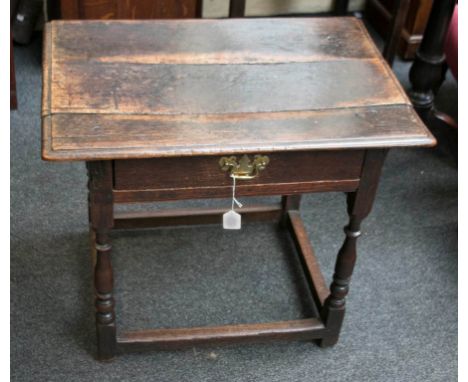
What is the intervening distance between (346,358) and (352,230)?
0.40m

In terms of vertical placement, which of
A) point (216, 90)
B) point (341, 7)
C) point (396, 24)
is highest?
point (216, 90)

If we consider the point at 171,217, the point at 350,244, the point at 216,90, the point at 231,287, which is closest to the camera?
the point at 216,90

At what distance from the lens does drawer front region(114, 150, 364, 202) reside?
1.59m

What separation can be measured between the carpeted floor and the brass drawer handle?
0.60 meters

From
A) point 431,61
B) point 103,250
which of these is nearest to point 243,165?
point 103,250

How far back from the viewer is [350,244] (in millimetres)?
1854

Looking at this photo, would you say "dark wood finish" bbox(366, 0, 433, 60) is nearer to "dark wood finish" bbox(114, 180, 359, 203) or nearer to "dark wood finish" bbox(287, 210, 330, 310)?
"dark wood finish" bbox(287, 210, 330, 310)

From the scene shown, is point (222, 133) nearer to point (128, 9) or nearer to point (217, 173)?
point (217, 173)

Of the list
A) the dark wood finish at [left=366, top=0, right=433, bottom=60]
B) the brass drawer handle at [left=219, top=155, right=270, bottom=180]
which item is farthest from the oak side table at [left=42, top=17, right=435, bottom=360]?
the dark wood finish at [left=366, top=0, right=433, bottom=60]

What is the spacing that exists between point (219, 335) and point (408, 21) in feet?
6.03

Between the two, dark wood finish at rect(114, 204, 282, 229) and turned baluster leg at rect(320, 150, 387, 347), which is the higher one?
turned baluster leg at rect(320, 150, 387, 347)

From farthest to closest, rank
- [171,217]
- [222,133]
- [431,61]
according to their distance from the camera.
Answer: [431,61] < [171,217] < [222,133]

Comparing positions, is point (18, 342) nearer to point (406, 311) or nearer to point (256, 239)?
point (256, 239)

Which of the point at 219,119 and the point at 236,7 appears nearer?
the point at 219,119
